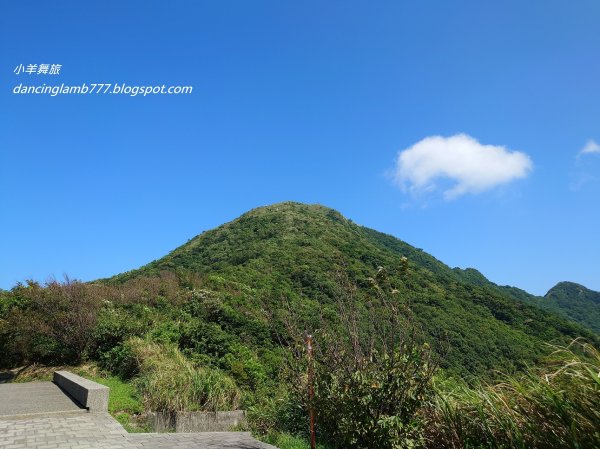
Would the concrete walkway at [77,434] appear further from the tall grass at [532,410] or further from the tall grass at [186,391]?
the tall grass at [532,410]

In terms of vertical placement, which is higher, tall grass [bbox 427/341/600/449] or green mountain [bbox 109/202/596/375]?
green mountain [bbox 109/202/596/375]

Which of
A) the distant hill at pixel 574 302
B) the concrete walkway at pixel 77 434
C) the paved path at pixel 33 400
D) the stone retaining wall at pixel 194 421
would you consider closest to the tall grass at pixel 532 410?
the concrete walkway at pixel 77 434

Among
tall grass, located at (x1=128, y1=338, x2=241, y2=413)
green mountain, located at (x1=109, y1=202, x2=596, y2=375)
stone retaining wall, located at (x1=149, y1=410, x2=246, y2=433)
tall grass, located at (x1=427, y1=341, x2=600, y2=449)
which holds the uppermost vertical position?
green mountain, located at (x1=109, y1=202, x2=596, y2=375)

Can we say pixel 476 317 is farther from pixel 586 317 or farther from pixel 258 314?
pixel 586 317

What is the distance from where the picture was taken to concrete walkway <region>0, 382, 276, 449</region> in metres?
6.21

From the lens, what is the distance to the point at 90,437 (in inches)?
258

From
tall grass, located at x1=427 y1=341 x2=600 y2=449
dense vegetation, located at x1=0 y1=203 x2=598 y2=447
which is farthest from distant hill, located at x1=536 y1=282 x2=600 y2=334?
tall grass, located at x1=427 y1=341 x2=600 y2=449

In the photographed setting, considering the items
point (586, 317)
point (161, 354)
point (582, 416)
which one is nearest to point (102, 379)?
point (161, 354)

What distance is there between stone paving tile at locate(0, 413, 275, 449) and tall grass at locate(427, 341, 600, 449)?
2.86 meters

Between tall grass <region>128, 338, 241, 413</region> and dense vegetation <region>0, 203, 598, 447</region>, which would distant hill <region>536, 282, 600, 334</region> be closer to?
dense vegetation <region>0, 203, 598, 447</region>

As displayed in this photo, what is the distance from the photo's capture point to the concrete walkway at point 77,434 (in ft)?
20.4

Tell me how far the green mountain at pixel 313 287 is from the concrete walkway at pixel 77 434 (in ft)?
21.7

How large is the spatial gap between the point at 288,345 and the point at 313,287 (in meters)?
33.2

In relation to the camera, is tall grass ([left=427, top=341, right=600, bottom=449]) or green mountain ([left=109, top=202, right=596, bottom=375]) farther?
green mountain ([left=109, top=202, right=596, bottom=375])
